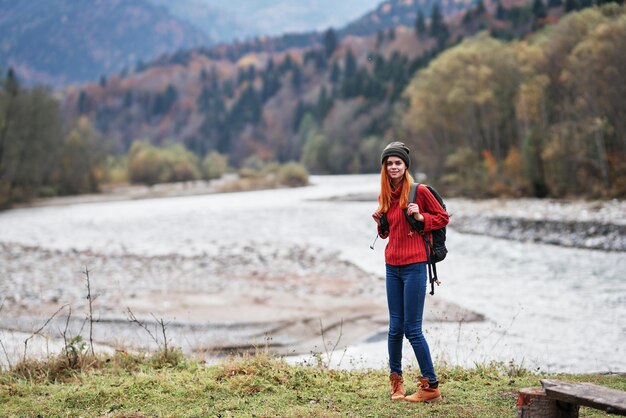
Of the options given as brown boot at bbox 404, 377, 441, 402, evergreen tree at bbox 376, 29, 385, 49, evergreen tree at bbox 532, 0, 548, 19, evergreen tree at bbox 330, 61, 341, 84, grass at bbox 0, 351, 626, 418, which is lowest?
grass at bbox 0, 351, 626, 418

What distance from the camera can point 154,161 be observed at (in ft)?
328

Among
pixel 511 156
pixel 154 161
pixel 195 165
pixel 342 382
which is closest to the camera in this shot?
pixel 342 382

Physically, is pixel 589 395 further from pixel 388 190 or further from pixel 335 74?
pixel 335 74

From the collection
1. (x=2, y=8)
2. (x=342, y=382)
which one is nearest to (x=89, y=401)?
(x=342, y=382)

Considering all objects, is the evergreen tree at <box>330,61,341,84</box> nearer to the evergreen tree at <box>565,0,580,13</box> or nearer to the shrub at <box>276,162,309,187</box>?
the shrub at <box>276,162,309,187</box>

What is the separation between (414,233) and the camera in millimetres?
5551

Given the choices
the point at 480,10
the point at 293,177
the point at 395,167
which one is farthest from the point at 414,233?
the point at 480,10

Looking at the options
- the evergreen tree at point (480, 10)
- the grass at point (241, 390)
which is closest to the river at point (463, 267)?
the grass at point (241, 390)

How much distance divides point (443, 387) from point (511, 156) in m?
42.2

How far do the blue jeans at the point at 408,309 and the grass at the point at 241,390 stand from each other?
1.48ft

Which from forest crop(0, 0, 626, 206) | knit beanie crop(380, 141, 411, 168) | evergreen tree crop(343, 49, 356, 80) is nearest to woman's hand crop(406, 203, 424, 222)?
knit beanie crop(380, 141, 411, 168)

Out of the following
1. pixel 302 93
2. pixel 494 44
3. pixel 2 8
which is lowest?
pixel 494 44

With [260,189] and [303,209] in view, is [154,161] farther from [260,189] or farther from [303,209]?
[303,209]

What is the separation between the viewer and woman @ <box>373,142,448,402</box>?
5.50m
